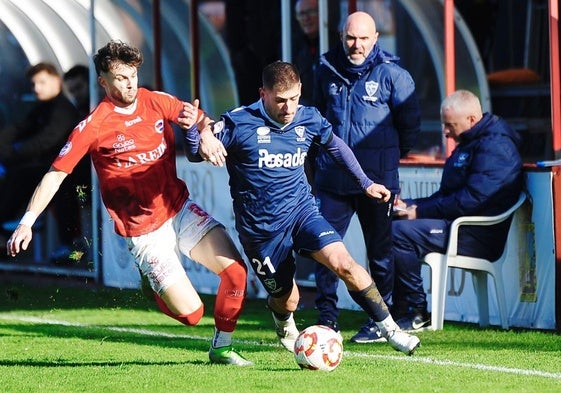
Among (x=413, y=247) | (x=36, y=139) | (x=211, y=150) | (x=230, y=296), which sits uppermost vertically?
(x=36, y=139)

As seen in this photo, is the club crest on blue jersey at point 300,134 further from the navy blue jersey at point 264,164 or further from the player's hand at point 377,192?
the player's hand at point 377,192

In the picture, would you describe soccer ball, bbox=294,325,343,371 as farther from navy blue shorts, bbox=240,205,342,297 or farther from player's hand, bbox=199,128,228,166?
player's hand, bbox=199,128,228,166

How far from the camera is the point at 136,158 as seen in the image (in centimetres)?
925

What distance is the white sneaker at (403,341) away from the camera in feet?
29.3

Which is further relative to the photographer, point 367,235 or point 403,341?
point 367,235

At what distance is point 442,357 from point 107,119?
8.78 feet

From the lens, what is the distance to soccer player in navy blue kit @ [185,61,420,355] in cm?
902

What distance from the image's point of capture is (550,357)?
30.8 ft

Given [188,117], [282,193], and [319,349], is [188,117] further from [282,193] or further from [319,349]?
[319,349]

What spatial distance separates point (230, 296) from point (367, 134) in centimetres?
199

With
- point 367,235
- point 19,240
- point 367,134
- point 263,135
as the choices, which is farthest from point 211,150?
point 367,235

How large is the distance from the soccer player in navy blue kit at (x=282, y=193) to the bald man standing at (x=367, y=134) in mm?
1074

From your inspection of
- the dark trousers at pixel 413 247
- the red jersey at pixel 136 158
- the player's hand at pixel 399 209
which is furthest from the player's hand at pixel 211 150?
the player's hand at pixel 399 209

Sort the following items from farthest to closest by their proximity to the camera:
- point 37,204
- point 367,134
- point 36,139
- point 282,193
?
point 36,139 → point 367,134 → point 282,193 → point 37,204
